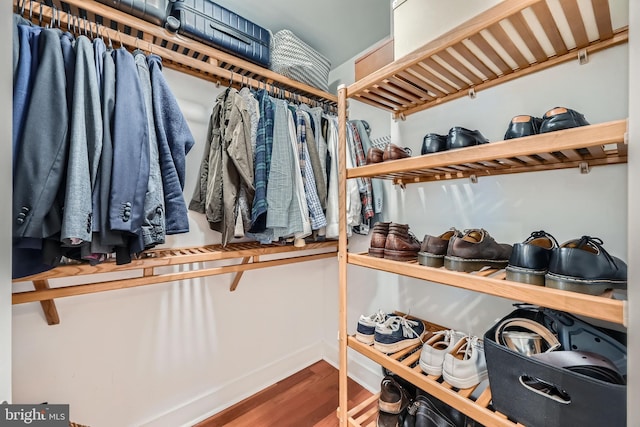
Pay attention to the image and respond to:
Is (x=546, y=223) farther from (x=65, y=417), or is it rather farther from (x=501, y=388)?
(x=65, y=417)

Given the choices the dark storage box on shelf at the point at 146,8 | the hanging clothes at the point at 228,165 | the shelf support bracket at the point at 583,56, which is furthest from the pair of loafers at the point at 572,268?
the dark storage box on shelf at the point at 146,8

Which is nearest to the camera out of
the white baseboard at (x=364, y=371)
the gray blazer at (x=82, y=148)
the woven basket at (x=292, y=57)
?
the gray blazer at (x=82, y=148)

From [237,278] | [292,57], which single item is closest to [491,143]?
[292,57]

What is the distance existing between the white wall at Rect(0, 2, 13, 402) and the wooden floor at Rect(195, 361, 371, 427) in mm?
1217

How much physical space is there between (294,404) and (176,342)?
2.22 feet

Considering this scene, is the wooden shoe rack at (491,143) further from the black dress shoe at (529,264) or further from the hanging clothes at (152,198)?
the hanging clothes at (152,198)

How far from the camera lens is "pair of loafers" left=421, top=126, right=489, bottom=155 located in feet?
2.36

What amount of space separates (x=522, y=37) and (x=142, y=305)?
65.2 inches

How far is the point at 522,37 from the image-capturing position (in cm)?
73

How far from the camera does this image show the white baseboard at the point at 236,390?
125 cm

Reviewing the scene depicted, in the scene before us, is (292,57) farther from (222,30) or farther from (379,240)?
(379,240)

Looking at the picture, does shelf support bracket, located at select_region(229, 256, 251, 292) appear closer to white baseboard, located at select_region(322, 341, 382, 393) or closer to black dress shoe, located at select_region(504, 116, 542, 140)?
white baseboard, located at select_region(322, 341, 382, 393)

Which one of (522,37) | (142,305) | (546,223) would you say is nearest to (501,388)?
(546,223)

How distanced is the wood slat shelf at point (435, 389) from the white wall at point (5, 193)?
826mm
